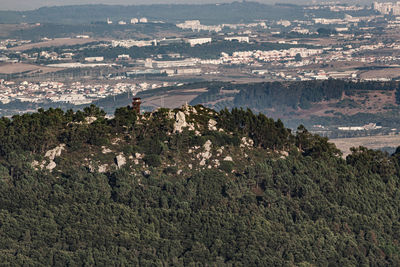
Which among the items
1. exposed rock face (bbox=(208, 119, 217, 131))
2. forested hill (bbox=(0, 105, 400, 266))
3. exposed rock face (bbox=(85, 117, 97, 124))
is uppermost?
exposed rock face (bbox=(85, 117, 97, 124))

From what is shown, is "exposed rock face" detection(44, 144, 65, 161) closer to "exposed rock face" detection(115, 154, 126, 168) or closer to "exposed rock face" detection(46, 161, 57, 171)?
"exposed rock face" detection(46, 161, 57, 171)

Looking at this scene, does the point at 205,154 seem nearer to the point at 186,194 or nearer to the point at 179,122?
the point at 179,122

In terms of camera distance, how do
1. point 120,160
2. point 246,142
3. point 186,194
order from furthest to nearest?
point 246,142
point 120,160
point 186,194

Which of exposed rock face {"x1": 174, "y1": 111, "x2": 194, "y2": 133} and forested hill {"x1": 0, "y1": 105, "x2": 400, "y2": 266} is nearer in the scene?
forested hill {"x1": 0, "y1": 105, "x2": 400, "y2": 266}

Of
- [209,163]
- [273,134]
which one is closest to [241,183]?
[209,163]

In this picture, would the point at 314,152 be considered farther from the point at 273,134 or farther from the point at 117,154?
the point at 117,154

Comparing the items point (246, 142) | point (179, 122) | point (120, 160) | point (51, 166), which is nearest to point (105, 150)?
point (120, 160)

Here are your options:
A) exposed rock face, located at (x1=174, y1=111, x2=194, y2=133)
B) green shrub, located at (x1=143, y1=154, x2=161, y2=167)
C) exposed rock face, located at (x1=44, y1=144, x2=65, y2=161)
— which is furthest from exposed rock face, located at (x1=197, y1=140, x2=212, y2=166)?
exposed rock face, located at (x1=44, y1=144, x2=65, y2=161)

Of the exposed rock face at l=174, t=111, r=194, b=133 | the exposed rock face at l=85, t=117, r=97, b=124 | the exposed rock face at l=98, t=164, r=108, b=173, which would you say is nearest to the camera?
the exposed rock face at l=98, t=164, r=108, b=173

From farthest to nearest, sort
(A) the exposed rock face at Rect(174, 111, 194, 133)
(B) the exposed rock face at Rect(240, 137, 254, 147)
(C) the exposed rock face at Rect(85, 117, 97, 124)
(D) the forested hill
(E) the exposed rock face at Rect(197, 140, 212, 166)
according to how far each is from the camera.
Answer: (C) the exposed rock face at Rect(85, 117, 97, 124)
(A) the exposed rock face at Rect(174, 111, 194, 133)
(B) the exposed rock face at Rect(240, 137, 254, 147)
(E) the exposed rock face at Rect(197, 140, 212, 166)
(D) the forested hill
